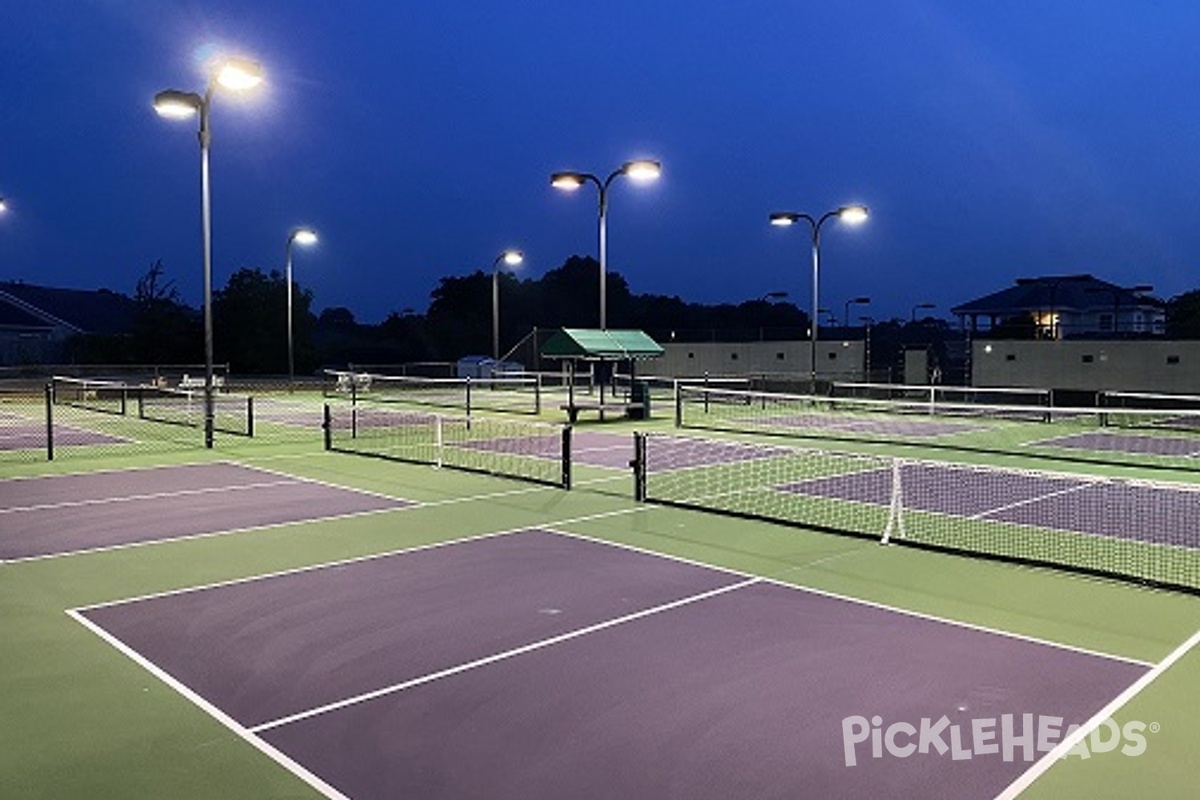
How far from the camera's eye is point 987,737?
221 inches

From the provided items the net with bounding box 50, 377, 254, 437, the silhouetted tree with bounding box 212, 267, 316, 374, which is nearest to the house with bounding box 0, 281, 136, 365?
the silhouetted tree with bounding box 212, 267, 316, 374

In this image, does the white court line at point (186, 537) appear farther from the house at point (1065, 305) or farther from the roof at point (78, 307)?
the roof at point (78, 307)

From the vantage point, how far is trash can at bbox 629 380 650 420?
28438 millimetres

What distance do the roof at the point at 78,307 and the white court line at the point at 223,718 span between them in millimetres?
70040

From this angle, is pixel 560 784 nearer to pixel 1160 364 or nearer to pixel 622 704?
pixel 622 704

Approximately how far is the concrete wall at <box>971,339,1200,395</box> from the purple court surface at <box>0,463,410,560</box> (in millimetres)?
33536

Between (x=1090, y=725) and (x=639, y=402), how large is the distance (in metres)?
23.1

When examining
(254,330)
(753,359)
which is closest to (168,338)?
(254,330)

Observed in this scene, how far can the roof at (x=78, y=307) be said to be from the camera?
7412 cm

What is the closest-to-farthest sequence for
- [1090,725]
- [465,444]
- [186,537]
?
A: 1. [1090,725]
2. [186,537]
3. [465,444]

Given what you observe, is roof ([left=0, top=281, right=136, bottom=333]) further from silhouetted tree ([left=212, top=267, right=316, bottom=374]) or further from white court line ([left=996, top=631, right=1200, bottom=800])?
white court line ([left=996, top=631, right=1200, bottom=800])

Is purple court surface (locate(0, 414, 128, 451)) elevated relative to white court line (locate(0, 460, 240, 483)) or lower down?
elevated

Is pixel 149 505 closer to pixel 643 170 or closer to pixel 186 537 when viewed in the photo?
pixel 186 537

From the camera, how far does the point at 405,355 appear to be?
3009 inches
